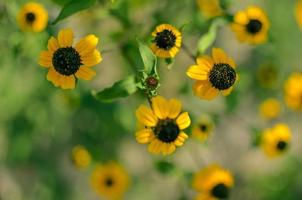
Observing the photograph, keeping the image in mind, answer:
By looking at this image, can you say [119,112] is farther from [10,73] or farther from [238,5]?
[238,5]

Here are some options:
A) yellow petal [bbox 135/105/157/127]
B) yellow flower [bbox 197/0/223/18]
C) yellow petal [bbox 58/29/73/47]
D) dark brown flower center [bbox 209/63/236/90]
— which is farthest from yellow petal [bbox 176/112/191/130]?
yellow flower [bbox 197/0/223/18]

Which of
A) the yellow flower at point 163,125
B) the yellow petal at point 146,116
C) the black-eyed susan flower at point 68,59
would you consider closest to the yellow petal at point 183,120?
the yellow flower at point 163,125

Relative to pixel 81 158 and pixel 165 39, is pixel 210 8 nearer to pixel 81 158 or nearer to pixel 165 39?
pixel 165 39

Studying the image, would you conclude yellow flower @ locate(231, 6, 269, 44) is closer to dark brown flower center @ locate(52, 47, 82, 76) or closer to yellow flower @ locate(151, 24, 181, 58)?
yellow flower @ locate(151, 24, 181, 58)

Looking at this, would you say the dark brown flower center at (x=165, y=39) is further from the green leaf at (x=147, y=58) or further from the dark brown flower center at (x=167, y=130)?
the dark brown flower center at (x=167, y=130)

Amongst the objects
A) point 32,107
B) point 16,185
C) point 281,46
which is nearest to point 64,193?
point 16,185

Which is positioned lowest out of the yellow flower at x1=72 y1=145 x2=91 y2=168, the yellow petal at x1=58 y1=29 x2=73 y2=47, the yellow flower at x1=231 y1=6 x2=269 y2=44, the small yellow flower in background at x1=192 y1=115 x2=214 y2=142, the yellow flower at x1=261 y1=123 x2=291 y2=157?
the yellow petal at x1=58 y1=29 x2=73 y2=47
